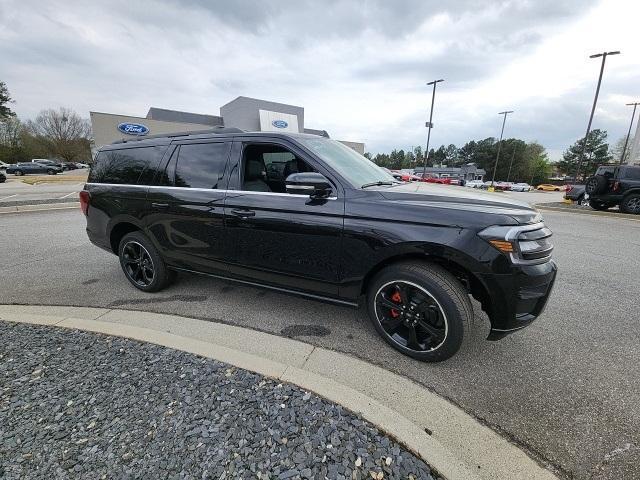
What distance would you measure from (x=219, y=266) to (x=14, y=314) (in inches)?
82.0

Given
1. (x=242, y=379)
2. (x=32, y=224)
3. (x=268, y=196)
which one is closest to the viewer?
(x=242, y=379)

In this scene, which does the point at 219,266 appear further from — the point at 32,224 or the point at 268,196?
the point at 32,224

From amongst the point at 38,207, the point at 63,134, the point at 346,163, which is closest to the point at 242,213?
the point at 346,163

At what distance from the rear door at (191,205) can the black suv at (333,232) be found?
1cm

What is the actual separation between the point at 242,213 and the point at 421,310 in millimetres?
1797

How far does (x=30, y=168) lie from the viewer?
3906cm

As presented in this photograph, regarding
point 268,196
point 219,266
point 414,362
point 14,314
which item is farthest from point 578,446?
point 14,314

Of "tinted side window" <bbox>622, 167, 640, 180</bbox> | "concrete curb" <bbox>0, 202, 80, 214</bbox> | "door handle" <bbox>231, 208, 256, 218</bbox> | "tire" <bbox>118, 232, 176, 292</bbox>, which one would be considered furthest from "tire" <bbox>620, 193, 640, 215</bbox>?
"concrete curb" <bbox>0, 202, 80, 214</bbox>

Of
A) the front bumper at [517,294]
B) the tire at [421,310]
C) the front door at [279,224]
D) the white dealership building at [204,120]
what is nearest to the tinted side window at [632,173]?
the front bumper at [517,294]

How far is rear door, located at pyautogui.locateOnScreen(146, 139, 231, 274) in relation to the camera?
10.5 feet

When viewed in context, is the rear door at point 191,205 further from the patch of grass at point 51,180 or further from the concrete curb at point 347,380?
the patch of grass at point 51,180

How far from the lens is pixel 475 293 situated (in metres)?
2.56

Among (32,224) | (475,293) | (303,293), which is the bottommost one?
(32,224)

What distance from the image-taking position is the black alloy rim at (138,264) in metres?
3.89
